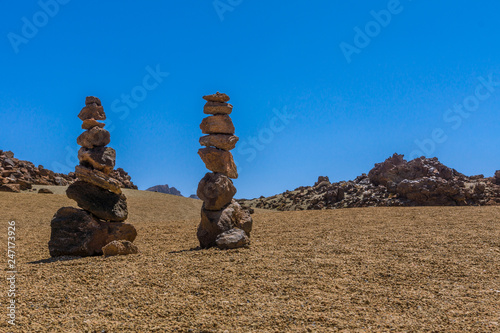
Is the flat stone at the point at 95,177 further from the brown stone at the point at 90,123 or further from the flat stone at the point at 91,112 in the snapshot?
the flat stone at the point at 91,112

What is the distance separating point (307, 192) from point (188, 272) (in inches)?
907

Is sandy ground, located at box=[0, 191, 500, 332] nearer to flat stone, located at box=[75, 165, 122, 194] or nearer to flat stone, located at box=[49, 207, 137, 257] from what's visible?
flat stone, located at box=[49, 207, 137, 257]

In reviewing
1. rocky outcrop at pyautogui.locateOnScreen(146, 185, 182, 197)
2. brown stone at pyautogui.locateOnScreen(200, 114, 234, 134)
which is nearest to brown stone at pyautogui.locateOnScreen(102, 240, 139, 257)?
brown stone at pyautogui.locateOnScreen(200, 114, 234, 134)

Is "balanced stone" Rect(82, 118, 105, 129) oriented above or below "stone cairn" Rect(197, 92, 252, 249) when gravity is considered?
above

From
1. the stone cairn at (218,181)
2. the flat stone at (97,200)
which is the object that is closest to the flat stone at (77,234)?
the flat stone at (97,200)

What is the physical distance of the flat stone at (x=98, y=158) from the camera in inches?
445

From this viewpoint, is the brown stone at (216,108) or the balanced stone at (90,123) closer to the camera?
the balanced stone at (90,123)

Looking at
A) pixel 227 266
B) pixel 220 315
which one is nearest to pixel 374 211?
pixel 227 266

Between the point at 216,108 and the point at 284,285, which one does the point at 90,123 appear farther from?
the point at 284,285

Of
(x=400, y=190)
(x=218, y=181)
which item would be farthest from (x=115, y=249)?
(x=400, y=190)

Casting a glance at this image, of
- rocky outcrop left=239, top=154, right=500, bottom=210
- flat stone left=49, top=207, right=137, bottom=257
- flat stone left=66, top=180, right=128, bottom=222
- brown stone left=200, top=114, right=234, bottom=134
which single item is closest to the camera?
flat stone left=49, top=207, right=137, bottom=257

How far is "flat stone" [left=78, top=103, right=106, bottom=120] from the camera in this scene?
38.8ft

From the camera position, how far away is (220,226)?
10891 mm

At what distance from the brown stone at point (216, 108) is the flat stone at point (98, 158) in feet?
9.81
